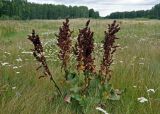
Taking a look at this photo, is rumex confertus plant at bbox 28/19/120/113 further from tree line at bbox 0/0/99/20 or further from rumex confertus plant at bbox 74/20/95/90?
tree line at bbox 0/0/99/20

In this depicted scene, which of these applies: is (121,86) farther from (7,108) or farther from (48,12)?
(48,12)

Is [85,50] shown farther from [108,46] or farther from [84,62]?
[108,46]

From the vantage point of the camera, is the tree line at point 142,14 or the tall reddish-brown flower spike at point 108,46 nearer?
the tall reddish-brown flower spike at point 108,46

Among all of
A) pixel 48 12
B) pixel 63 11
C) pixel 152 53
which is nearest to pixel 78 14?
pixel 63 11

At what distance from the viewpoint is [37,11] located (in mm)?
124812

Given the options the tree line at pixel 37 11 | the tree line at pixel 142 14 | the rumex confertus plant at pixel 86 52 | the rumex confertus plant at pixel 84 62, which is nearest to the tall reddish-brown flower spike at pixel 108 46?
the rumex confertus plant at pixel 84 62

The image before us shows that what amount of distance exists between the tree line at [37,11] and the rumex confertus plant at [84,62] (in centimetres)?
7311

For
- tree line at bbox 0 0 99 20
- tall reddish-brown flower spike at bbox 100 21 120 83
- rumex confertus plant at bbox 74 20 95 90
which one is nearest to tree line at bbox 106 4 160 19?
tree line at bbox 0 0 99 20

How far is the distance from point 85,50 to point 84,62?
0.56 feet

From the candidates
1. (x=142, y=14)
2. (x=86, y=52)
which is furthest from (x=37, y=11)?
(x=86, y=52)

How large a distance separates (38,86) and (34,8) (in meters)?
121

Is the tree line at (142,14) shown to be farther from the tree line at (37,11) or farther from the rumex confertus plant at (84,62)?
the rumex confertus plant at (84,62)

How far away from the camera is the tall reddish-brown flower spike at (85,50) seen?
4.36m

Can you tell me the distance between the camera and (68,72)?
4.84 m
